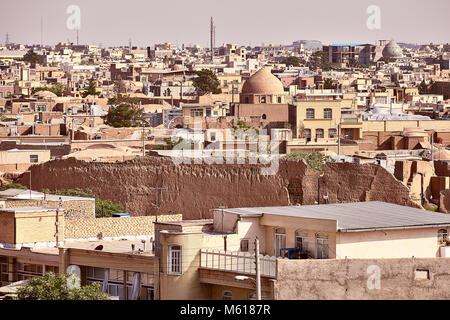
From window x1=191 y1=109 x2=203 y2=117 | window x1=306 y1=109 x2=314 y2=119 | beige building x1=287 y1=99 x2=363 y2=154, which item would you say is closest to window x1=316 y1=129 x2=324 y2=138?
beige building x1=287 y1=99 x2=363 y2=154

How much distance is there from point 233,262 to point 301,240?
1.31 metres

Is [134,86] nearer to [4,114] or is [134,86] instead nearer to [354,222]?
[4,114]

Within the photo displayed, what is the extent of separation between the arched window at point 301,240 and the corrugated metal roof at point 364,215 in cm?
26

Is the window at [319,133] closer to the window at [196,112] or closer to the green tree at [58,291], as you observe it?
the window at [196,112]

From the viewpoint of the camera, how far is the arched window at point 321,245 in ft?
49.6

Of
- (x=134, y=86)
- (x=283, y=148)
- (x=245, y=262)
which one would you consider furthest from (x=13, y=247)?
(x=134, y=86)

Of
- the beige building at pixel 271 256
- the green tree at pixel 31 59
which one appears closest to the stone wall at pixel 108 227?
the beige building at pixel 271 256

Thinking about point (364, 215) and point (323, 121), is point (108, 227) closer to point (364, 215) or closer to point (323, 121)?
point (364, 215)

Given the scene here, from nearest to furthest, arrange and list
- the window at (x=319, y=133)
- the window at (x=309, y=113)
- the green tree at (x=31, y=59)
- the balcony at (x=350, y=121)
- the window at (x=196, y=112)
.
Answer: the window at (x=319, y=133) → the window at (x=309, y=113) → the balcony at (x=350, y=121) → the window at (x=196, y=112) → the green tree at (x=31, y=59)

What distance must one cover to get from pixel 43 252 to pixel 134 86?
178ft

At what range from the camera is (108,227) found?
20.0 metres

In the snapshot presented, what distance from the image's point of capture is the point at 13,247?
1784cm

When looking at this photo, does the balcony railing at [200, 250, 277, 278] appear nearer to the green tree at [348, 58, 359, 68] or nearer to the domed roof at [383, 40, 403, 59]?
the green tree at [348, 58, 359, 68]

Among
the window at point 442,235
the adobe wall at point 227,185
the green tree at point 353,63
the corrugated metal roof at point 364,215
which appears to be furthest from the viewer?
the green tree at point 353,63
